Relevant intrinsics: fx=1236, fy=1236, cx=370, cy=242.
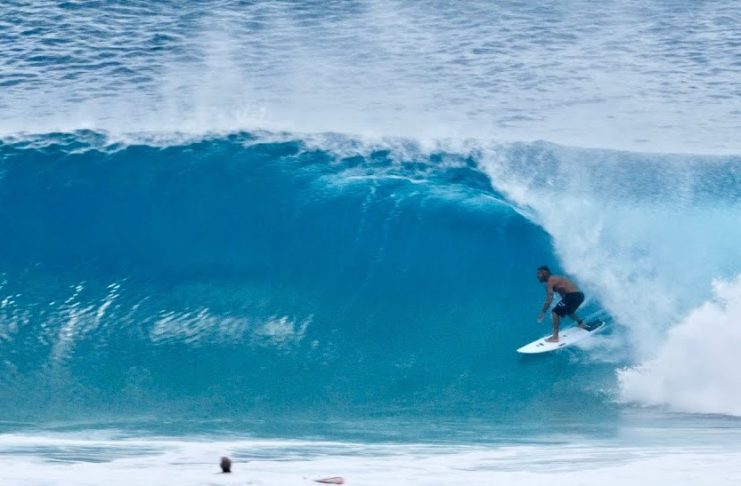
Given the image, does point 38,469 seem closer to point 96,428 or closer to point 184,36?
point 96,428

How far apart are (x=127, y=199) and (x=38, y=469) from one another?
576 cm

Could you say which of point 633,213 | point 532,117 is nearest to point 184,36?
point 532,117

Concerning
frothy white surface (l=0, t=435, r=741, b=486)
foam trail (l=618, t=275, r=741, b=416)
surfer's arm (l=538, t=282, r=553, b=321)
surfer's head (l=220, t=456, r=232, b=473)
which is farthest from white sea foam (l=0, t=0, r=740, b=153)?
surfer's head (l=220, t=456, r=232, b=473)

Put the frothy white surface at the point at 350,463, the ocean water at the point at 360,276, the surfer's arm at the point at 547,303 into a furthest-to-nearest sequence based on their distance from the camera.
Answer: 1. the surfer's arm at the point at 547,303
2. the ocean water at the point at 360,276
3. the frothy white surface at the point at 350,463

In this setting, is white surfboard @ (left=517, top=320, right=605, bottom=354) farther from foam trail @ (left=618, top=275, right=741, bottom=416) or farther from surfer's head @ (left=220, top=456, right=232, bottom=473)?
surfer's head @ (left=220, top=456, right=232, bottom=473)

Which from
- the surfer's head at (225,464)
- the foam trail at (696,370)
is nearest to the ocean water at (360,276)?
the foam trail at (696,370)

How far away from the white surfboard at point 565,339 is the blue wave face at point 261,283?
0.16 meters

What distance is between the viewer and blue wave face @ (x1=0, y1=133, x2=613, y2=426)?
1136 cm

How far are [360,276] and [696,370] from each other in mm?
3623

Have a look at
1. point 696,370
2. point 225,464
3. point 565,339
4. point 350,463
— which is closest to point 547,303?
point 565,339

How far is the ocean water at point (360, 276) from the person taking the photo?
9938 millimetres

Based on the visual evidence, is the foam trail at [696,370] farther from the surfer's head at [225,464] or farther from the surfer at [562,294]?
the surfer's head at [225,464]

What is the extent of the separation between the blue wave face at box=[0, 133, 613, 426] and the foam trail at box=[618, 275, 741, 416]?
0.45 metres

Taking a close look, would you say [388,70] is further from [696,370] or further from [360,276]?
[696,370]
